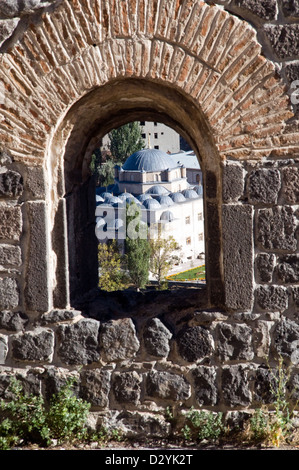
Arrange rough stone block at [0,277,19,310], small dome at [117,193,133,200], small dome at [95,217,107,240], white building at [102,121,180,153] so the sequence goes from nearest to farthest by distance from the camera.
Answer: rough stone block at [0,277,19,310], small dome at [95,217,107,240], small dome at [117,193,133,200], white building at [102,121,180,153]

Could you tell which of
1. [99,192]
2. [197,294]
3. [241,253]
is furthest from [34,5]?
[99,192]

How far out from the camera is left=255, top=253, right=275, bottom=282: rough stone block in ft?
13.9

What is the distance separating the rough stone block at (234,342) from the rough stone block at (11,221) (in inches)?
57.2

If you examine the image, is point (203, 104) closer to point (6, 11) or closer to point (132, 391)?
point (6, 11)

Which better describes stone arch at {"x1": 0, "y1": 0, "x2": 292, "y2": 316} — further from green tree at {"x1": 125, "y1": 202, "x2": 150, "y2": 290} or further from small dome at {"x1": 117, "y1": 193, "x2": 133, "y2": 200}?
small dome at {"x1": 117, "y1": 193, "x2": 133, "y2": 200}

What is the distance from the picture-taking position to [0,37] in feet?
13.2

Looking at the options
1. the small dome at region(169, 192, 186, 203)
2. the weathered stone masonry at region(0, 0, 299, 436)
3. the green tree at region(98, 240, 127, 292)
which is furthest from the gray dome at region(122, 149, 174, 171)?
the weathered stone masonry at region(0, 0, 299, 436)

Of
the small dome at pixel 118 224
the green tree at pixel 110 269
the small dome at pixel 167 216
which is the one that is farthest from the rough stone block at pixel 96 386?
the small dome at pixel 167 216

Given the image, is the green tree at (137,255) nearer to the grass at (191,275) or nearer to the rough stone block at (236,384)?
the grass at (191,275)

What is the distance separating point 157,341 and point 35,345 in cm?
81

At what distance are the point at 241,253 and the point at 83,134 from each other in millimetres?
1449

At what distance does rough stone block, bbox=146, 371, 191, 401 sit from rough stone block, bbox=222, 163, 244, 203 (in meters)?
1.21

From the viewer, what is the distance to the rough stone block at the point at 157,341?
A: 14.3 ft

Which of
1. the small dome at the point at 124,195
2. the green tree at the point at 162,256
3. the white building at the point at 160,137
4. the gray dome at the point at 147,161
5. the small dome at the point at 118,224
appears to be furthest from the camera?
the white building at the point at 160,137
